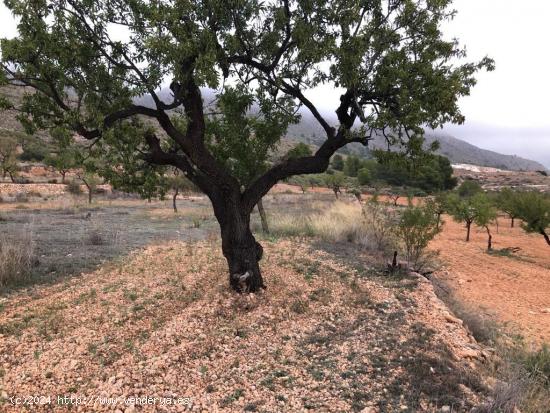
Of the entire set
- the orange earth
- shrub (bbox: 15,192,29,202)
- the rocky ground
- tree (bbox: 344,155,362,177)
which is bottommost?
the orange earth

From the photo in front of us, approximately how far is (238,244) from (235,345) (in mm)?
1945

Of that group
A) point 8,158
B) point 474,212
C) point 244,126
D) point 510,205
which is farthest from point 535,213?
point 8,158

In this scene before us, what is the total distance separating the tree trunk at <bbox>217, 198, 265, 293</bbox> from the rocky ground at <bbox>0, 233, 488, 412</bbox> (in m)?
0.27

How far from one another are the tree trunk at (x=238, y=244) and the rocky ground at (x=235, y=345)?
270 mm

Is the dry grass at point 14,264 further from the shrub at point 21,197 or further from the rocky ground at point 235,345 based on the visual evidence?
the shrub at point 21,197

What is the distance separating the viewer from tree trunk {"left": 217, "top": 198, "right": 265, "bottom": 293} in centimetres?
684

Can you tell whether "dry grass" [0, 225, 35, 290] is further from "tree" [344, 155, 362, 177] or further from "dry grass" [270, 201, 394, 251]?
"tree" [344, 155, 362, 177]

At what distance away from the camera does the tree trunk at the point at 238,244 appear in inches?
269

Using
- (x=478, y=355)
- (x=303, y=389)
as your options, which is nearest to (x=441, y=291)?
(x=478, y=355)

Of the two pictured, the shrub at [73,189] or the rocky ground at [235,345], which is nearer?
the rocky ground at [235,345]

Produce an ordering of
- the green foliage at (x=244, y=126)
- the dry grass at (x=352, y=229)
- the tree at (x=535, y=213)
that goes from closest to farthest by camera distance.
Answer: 1. the green foliage at (x=244, y=126)
2. the dry grass at (x=352, y=229)
3. the tree at (x=535, y=213)

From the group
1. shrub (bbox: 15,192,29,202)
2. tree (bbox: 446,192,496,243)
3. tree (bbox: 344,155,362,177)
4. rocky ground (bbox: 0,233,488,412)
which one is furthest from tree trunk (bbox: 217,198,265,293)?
tree (bbox: 344,155,362,177)

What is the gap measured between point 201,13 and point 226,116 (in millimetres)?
2325

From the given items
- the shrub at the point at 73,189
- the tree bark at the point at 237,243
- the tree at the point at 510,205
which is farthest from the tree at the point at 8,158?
the tree at the point at 510,205
